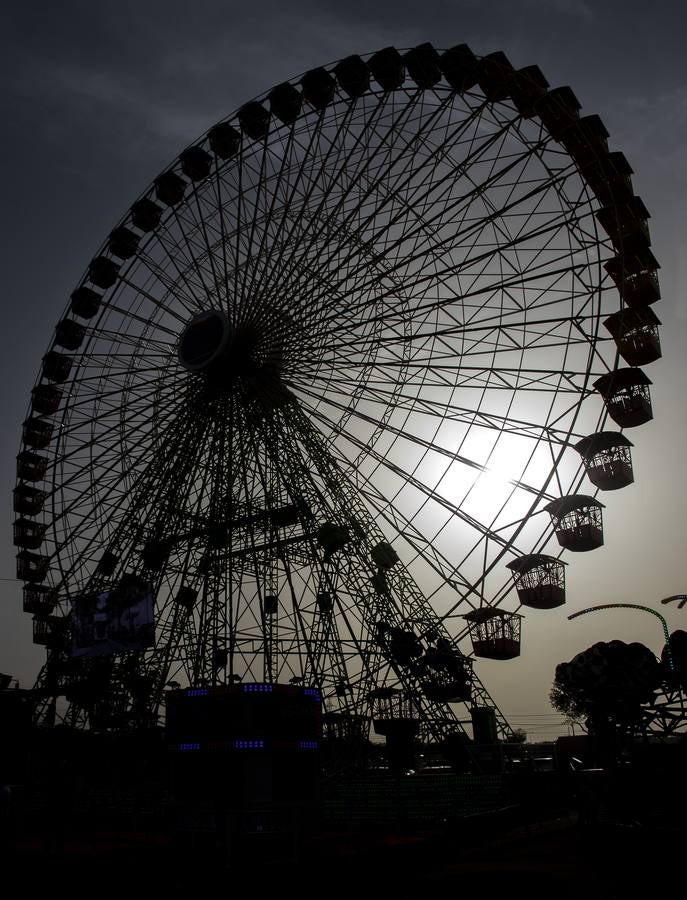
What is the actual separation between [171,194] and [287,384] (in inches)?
380

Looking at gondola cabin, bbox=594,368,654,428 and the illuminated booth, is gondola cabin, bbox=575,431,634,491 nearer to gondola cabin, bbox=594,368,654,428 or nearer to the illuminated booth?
gondola cabin, bbox=594,368,654,428

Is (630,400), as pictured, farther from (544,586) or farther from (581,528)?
(544,586)

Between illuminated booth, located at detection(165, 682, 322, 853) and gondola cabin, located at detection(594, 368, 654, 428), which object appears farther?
gondola cabin, located at detection(594, 368, 654, 428)

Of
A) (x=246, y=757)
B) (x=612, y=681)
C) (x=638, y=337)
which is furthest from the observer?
(x=638, y=337)

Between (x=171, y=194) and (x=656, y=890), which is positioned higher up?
(x=171, y=194)

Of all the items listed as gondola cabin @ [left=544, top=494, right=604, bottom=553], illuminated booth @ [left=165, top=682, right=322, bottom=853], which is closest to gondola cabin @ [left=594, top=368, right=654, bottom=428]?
gondola cabin @ [left=544, top=494, right=604, bottom=553]

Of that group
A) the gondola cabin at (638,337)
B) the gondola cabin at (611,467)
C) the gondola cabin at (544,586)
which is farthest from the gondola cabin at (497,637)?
the gondola cabin at (638,337)

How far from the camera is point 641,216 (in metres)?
19.0

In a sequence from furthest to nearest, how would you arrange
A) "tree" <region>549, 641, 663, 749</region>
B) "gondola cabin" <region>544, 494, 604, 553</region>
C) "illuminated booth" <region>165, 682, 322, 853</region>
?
"gondola cabin" <region>544, 494, 604, 553</region>
"illuminated booth" <region>165, 682, 322, 853</region>
"tree" <region>549, 641, 663, 749</region>

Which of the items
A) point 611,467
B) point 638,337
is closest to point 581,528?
point 611,467

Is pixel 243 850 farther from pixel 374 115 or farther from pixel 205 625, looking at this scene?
pixel 374 115

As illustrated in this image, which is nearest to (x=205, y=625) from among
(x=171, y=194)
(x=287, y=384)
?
(x=287, y=384)

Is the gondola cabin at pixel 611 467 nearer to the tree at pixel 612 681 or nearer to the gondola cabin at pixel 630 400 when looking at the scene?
the gondola cabin at pixel 630 400

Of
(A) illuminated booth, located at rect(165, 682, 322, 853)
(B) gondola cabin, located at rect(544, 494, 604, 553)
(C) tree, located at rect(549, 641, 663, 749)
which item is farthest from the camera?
(B) gondola cabin, located at rect(544, 494, 604, 553)
